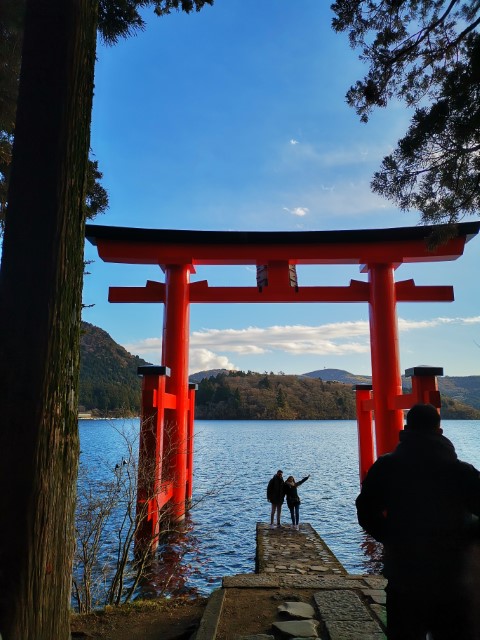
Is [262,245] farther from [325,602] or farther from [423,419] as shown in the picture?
[423,419]

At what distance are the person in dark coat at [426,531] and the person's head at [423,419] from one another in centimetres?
1

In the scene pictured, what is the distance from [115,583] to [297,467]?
23465 millimetres

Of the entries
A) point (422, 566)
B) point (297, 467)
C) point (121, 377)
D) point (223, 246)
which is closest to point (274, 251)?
point (223, 246)

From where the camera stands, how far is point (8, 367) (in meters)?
2.61

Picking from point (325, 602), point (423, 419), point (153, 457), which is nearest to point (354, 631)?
point (325, 602)

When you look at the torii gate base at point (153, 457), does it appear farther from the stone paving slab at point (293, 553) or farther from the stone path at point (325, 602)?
the stone path at point (325, 602)

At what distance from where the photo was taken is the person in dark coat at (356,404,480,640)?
6.14ft

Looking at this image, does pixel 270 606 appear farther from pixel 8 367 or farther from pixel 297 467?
pixel 297 467

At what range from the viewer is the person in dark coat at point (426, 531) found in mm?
1872

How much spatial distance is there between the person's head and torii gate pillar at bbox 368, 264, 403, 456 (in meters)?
7.46

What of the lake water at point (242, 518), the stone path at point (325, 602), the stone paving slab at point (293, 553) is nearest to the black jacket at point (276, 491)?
the stone paving slab at point (293, 553)

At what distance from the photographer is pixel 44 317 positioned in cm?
271

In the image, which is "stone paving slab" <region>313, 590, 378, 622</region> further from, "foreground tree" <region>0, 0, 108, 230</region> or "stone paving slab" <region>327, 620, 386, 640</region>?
"foreground tree" <region>0, 0, 108, 230</region>

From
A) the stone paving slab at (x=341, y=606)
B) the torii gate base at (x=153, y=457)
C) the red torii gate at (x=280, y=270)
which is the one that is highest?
the red torii gate at (x=280, y=270)
